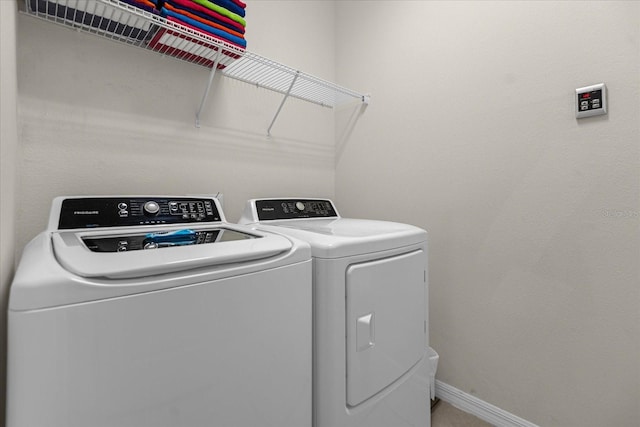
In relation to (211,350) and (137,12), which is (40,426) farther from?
(137,12)

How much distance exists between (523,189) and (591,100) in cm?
43

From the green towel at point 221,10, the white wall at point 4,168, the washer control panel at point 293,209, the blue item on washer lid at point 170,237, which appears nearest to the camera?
the white wall at point 4,168

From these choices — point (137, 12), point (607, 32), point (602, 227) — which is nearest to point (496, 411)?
point (602, 227)

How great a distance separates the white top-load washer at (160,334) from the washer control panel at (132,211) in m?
0.13

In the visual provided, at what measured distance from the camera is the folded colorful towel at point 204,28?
1243 millimetres

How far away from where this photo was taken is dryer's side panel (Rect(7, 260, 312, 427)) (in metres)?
0.52

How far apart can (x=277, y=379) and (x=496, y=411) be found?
4.40 feet

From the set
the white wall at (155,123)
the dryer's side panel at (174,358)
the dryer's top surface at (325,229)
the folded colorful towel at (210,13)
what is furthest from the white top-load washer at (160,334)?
the folded colorful towel at (210,13)

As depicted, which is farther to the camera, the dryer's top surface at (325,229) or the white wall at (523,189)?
the white wall at (523,189)

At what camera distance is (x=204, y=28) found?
1329mm

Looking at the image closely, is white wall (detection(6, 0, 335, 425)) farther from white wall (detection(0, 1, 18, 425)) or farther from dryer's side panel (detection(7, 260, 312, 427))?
dryer's side panel (detection(7, 260, 312, 427))

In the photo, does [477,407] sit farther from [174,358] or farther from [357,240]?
[174,358]

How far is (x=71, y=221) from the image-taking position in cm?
110

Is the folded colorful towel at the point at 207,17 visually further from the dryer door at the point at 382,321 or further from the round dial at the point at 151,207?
the dryer door at the point at 382,321
